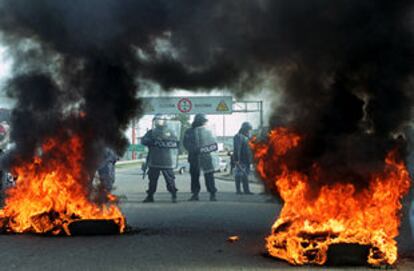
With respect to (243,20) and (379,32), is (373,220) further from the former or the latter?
(243,20)

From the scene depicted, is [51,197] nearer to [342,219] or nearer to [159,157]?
[342,219]

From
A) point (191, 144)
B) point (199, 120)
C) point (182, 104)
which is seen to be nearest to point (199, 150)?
point (191, 144)

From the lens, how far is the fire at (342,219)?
6.09 meters

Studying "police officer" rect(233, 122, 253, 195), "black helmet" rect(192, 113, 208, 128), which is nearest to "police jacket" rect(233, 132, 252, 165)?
"police officer" rect(233, 122, 253, 195)

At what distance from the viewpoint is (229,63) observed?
7.95m

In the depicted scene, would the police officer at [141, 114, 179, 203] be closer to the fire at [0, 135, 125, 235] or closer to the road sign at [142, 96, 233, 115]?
the road sign at [142, 96, 233, 115]

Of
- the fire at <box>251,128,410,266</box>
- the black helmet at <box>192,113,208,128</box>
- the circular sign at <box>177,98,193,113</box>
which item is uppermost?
the circular sign at <box>177,98,193,113</box>

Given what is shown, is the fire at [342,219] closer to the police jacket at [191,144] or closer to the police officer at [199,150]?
the police officer at [199,150]

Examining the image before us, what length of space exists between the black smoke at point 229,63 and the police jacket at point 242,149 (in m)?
6.49

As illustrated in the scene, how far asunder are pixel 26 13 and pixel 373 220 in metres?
5.69

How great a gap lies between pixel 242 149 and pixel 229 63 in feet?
25.2

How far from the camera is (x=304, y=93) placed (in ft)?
24.1

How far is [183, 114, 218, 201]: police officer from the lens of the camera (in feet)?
46.5

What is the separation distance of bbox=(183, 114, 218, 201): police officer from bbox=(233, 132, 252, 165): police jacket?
1.16 metres
